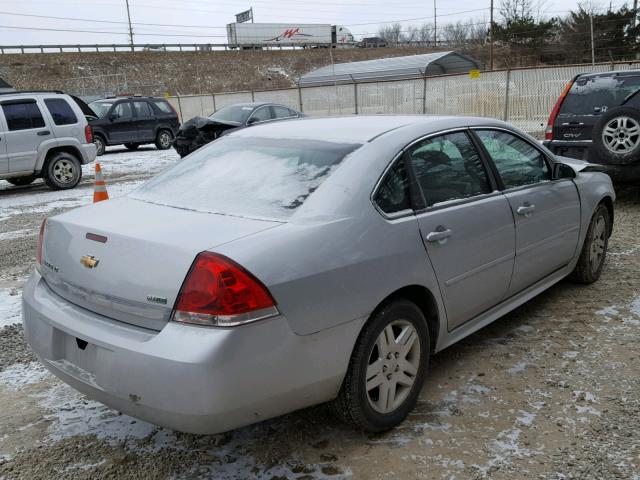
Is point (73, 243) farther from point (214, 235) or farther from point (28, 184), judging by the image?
point (28, 184)

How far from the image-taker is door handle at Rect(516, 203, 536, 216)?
3656mm

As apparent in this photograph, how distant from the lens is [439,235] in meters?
3.02

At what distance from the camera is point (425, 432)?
2.86 m

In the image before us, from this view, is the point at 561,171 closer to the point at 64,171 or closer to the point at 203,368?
the point at 203,368

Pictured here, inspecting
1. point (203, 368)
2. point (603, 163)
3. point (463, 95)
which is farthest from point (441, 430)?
point (463, 95)

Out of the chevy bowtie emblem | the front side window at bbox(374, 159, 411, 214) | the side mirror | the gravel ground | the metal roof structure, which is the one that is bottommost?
the gravel ground

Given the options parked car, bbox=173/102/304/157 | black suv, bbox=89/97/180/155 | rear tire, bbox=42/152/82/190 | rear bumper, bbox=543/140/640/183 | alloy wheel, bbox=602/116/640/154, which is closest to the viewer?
alloy wheel, bbox=602/116/640/154

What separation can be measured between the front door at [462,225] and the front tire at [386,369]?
31cm

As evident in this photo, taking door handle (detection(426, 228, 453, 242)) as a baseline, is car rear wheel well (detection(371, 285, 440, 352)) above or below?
below

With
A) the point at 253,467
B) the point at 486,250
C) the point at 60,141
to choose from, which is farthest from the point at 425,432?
the point at 60,141

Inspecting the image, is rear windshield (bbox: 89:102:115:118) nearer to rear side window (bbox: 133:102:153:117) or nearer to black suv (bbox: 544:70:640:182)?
rear side window (bbox: 133:102:153:117)

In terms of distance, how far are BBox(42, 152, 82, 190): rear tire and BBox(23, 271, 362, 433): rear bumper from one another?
9729 millimetres

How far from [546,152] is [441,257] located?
5.65ft

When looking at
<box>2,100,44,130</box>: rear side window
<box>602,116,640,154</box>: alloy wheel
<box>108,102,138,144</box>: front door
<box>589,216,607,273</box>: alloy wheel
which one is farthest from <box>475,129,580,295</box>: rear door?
<box>108,102,138,144</box>: front door
